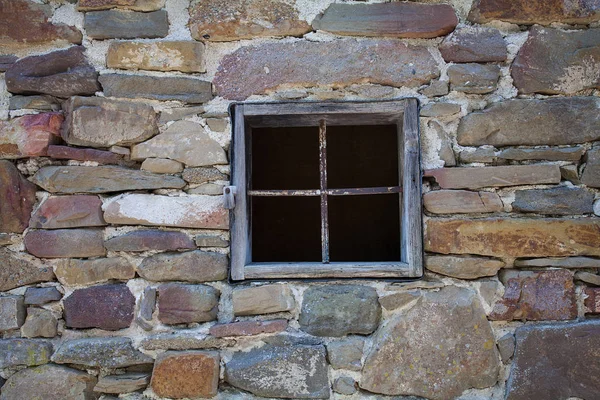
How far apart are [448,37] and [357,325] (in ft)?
3.63

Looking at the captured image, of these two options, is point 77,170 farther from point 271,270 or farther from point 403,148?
point 403,148

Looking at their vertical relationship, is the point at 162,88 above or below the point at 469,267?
above

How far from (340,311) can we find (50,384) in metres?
1.07

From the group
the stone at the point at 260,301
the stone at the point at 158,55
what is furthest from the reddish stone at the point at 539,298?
the stone at the point at 158,55

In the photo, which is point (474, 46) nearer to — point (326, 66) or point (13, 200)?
point (326, 66)

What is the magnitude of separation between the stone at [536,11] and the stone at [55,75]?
4.85 ft

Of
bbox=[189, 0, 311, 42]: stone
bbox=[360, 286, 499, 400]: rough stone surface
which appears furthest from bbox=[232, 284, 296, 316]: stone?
bbox=[189, 0, 311, 42]: stone

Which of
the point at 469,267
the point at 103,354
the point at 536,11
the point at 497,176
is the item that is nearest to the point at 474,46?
the point at 536,11

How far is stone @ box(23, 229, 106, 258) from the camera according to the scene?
179 cm

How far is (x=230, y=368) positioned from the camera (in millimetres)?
1726

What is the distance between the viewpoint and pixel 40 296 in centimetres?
178

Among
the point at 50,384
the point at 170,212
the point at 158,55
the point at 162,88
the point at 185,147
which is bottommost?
the point at 50,384

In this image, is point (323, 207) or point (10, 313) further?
point (323, 207)

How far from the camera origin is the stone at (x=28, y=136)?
70.9 inches
